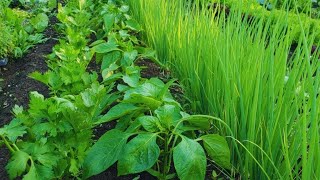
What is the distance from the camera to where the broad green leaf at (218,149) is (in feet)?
4.47

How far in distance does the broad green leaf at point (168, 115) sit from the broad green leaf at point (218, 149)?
11 centimetres

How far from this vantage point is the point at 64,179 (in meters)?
1.47

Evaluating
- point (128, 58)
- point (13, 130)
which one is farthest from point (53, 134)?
point (128, 58)

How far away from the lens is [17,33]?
3184 mm

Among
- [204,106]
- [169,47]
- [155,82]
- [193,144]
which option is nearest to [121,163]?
[193,144]

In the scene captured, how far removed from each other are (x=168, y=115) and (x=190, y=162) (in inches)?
6.5

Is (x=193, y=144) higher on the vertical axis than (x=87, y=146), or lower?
higher

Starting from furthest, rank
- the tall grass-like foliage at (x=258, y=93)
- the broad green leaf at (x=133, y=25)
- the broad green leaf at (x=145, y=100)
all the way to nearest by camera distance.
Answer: the broad green leaf at (x=133, y=25), the broad green leaf at (x=145, y=100), the tall grass-like foliage at (x=258, y=93)

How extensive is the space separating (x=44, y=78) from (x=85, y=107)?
0.97 ft

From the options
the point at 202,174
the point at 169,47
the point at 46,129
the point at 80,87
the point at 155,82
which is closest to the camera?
the point at 202,174

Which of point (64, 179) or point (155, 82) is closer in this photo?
→ point (64, 179)

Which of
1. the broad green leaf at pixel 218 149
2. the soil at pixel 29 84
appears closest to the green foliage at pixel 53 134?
the soil at pixel 29 84

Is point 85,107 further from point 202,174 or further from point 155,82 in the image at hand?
point 202,174

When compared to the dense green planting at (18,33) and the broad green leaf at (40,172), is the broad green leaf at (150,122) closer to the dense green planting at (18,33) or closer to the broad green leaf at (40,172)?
the broad green leaf at (40,172)
